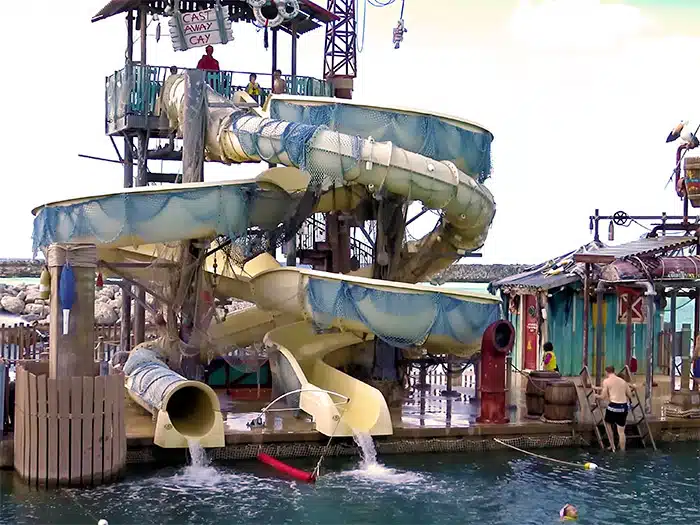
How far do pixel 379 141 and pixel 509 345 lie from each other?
15.8 feet

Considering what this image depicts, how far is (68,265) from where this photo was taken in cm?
1644

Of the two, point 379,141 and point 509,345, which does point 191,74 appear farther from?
point 509,345

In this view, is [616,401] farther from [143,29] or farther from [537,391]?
[143,29]

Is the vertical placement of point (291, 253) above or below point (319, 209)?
below

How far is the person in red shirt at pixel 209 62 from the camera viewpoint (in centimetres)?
2573

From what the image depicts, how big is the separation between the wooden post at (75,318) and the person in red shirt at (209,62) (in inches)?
392

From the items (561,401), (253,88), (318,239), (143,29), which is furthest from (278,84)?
(561,401)

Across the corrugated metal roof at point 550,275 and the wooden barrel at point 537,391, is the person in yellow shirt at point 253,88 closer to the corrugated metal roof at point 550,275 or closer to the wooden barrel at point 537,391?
the corrugated metal roof at point 550,275

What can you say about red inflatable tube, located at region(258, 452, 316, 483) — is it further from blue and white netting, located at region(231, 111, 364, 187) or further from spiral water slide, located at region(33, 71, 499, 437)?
blue and white netting, located at region(231, 111, 364, 187)

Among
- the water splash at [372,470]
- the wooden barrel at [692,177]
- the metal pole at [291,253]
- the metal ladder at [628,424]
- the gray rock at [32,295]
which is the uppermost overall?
the wooden barrel at [692,177]

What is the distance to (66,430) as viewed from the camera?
16031mm

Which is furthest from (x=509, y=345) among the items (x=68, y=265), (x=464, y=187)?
(x=68, y=265)

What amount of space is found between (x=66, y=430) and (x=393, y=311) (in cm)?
649

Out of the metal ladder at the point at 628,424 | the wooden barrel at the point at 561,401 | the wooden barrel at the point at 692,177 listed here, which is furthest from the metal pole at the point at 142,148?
the wooden barrel at the point at 692,177
